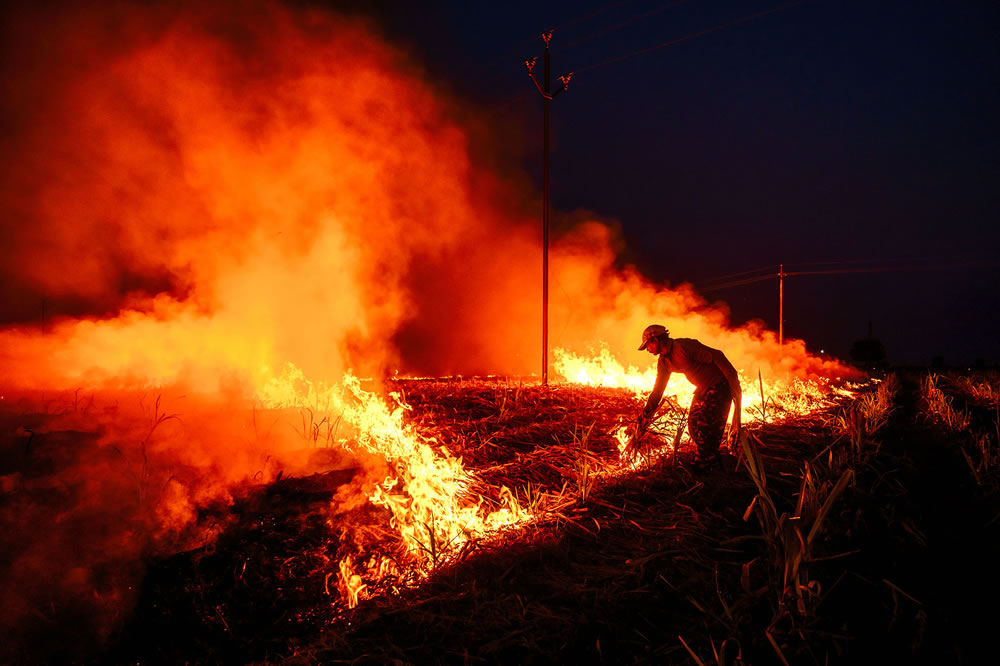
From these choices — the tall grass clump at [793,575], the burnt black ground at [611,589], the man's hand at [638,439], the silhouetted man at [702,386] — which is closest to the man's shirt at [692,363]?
the silhouetted man at [702,386]

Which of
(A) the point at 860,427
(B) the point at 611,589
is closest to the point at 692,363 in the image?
(A) the point at 860,427

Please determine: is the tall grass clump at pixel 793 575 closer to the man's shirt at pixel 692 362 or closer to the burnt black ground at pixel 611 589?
the burnt black ground at pixel 611 589

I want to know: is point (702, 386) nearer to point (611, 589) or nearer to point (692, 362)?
point (692, 362)

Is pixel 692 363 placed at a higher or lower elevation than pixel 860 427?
higher

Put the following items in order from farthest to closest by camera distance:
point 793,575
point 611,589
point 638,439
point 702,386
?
point 702,386
point 638,439
point 611,589
point 793,575

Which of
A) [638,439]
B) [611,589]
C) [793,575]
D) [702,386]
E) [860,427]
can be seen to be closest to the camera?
[793,575]

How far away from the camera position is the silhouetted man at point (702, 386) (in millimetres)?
5656

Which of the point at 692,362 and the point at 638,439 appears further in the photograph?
the point at 692,362

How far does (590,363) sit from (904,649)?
10.2 meters

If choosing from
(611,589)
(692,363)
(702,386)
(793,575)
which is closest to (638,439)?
(702,386)

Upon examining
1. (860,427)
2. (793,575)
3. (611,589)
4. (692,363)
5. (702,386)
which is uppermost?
(692,363)

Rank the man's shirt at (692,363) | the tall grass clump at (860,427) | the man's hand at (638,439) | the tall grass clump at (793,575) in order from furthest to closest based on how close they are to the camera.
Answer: the man's shirt at (692,363) < the tall grass clump at (860,427) < the man's hand at (638,439) < the tall grass clump at (793,575)

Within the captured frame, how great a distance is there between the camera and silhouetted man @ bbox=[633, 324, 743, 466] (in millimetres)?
5656

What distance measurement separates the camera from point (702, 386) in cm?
596
